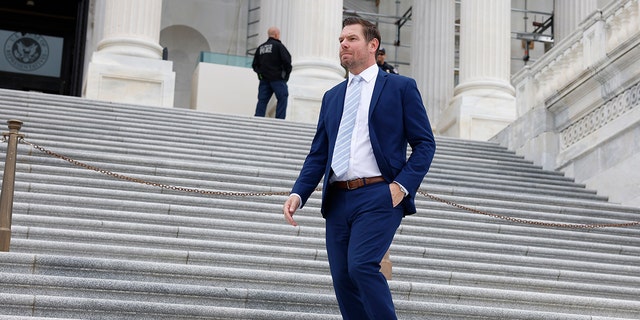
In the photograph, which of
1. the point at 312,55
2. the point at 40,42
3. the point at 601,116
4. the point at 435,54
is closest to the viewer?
the point at 601,116

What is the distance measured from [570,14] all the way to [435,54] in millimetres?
3162

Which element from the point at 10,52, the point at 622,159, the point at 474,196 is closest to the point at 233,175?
the point at 474,196

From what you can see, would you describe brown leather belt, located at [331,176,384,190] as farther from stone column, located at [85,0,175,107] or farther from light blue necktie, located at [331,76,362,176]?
stone column, located at [85,0,175,107]

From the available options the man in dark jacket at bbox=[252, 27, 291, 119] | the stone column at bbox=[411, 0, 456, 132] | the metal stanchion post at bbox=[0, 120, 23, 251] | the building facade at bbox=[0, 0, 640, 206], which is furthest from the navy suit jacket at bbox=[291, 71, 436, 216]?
the stone column at bbox=[411, 0, 456, 132]

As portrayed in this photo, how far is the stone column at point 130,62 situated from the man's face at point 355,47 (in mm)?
12502

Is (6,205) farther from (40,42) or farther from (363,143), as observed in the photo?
Result: (40,42)

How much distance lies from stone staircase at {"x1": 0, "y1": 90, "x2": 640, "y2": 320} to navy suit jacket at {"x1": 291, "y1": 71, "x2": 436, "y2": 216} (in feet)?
5.92

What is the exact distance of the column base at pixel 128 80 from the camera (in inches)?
677

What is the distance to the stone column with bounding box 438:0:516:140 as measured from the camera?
18750 mm

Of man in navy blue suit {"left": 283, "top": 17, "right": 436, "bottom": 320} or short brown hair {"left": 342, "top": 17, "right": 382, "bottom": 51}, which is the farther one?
short brown hair {"left": 342, "top": 17, "right": 382, "bottom": 51}

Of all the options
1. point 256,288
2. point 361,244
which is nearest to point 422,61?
point 256,288

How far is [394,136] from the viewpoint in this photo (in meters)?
5.01

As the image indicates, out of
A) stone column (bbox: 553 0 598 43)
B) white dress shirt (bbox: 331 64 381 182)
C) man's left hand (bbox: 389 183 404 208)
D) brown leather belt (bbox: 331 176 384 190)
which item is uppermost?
stone column (bbox: 553 0 598 43)

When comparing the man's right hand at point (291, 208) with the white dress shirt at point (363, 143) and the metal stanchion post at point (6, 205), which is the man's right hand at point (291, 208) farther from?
the metal stanchion post at point (6, 205)
